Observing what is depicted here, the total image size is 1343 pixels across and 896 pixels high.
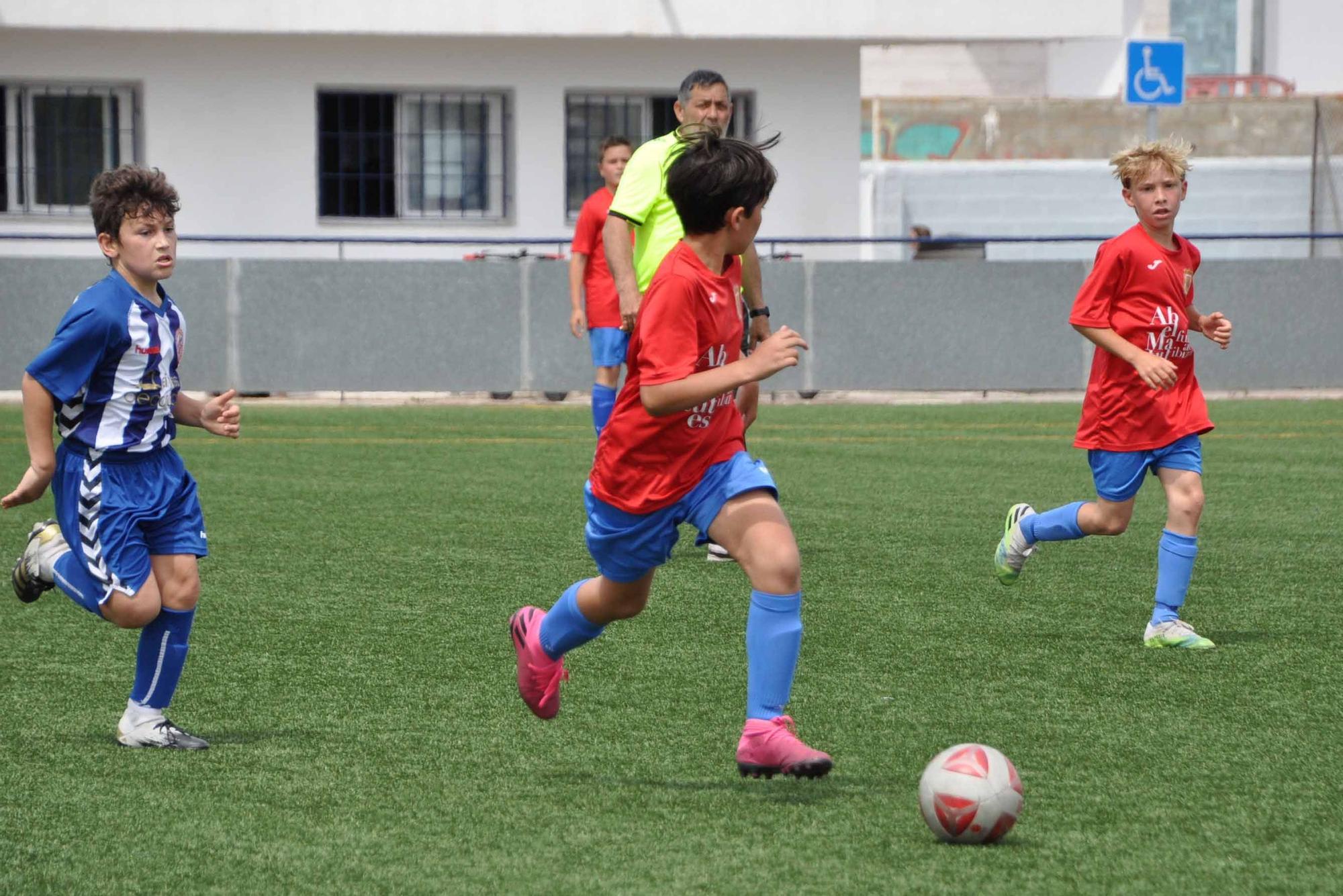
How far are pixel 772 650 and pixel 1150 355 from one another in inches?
96.3

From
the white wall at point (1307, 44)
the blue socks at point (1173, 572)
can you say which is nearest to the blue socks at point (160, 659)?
the blue socks at point (1173, 572)

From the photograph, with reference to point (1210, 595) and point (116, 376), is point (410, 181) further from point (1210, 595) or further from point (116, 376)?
point (116, 376)

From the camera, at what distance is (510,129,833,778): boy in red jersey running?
172 inches

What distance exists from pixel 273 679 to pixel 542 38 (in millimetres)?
15769

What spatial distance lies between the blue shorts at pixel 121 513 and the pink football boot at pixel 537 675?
87 centimetres

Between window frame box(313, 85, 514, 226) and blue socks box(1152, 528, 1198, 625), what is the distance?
593 inches

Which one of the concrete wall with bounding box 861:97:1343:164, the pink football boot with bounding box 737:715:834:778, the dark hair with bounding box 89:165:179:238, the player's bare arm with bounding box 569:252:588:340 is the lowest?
A: the pink football boot with bounding box 737:715:834:778

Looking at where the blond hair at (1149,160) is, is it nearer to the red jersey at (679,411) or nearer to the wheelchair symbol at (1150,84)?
the red jersey at (679,411)

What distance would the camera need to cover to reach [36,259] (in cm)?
1661

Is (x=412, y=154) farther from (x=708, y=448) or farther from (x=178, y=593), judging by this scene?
(x=708, y=448)

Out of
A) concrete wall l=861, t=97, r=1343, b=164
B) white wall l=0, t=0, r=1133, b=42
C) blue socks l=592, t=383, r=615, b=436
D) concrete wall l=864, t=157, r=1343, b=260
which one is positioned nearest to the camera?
blue socks l=592, t=383, r=615, b=436

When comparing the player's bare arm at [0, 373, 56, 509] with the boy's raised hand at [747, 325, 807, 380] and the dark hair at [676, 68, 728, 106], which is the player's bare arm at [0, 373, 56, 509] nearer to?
the boy's raised hand at [747, 325, 807, 380]

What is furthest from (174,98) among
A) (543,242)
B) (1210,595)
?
(1210,595)

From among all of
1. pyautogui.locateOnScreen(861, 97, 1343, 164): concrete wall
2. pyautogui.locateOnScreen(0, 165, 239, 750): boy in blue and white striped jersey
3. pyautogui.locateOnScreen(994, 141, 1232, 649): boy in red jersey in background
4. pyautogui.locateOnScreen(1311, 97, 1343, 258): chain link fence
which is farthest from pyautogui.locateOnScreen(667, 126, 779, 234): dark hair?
pyautogui.locateOnScreen(861, 97, 1343, 164): concrete wall
